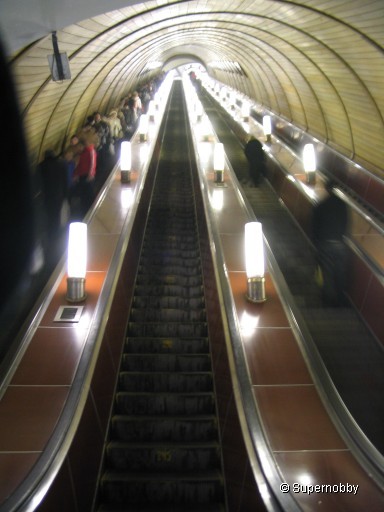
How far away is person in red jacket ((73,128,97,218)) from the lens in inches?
270

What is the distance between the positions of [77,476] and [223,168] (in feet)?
23.9

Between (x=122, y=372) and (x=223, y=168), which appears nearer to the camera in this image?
(x=122, y=372)

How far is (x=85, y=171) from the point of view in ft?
22.8

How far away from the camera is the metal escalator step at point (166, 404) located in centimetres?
459

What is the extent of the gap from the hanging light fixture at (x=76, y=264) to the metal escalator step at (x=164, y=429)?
1332 millimetres

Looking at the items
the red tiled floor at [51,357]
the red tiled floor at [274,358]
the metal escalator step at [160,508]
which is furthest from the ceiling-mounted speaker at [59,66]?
the metal escalator step at [160,508]

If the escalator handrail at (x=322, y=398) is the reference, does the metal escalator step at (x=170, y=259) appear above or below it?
below

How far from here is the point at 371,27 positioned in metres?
7.61

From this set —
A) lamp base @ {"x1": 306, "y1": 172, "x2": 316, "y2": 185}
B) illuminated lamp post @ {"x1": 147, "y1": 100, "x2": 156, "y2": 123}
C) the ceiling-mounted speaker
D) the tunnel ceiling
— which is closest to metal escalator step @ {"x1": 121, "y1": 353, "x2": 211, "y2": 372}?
the tunnel ceiling

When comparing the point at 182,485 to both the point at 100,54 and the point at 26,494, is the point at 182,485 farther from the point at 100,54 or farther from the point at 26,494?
the point at 100,54

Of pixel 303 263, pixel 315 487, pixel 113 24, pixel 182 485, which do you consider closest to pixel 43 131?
pixel 113 24

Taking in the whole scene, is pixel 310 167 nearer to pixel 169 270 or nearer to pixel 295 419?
pixel 169 270

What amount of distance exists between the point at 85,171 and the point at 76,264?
8.60ft

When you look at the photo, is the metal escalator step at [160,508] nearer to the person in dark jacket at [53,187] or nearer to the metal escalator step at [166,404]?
the metal escalator step at [166,404]
